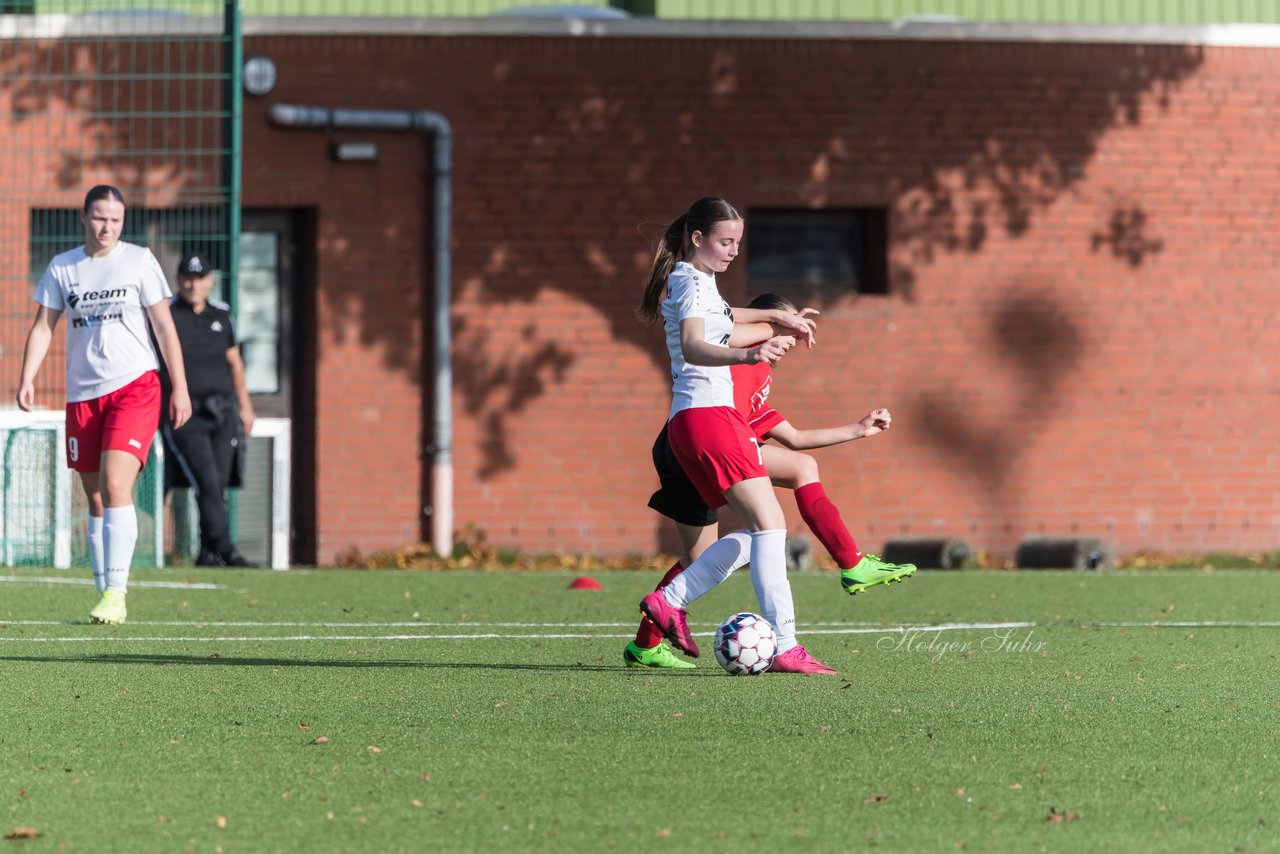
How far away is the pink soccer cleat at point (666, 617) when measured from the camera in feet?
21.5

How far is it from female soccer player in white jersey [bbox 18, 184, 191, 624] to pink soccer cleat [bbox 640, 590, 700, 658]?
2.66m

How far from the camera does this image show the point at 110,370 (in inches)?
326

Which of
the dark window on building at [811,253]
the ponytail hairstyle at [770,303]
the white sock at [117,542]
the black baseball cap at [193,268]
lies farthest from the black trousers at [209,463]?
the ponytail hairstyle at [770,303]

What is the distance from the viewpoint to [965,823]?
400 centimetres

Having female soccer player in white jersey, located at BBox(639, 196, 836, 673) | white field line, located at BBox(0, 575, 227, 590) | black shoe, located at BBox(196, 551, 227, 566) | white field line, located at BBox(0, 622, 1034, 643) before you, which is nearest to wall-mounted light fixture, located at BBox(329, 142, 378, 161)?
black shoe, located at BBox(196, 551, 227, 566)

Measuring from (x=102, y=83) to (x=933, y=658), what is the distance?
1045 cm

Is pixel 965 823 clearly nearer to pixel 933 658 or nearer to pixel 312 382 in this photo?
pixel 933 658

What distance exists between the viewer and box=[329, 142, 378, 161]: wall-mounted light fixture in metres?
15.5

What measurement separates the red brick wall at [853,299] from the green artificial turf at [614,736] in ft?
22.4

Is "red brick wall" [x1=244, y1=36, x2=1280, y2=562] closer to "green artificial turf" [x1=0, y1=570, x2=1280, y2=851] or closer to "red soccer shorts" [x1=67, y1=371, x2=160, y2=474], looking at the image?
"green artificial turf" [x1=0, y1=570, x2=1280, y2=851]

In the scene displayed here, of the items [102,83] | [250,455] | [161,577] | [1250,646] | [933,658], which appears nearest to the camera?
[933,658]

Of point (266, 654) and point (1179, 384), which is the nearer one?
point (266, 654)

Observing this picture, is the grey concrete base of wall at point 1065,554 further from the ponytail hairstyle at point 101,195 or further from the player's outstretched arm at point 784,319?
the ponytail hairstyle at point 101,195

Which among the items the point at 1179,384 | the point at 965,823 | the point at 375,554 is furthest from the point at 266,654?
the point at 1179,384
